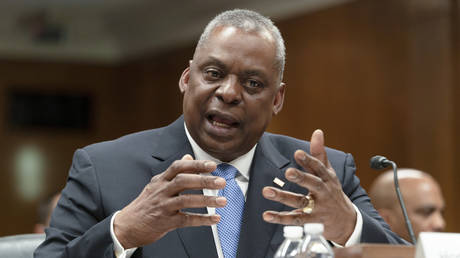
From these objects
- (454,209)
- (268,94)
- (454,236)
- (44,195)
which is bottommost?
(44,195)

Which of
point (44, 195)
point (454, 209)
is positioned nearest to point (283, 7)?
point (454, 209)

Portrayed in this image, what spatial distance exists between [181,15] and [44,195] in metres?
3.45

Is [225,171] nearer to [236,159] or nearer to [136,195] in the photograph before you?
[236,159]

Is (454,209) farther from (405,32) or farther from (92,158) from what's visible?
(92,158)

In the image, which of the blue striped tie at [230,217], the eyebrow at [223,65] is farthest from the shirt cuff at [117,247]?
the eyebrow at [223,65]

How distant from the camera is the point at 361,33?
21.5 ft

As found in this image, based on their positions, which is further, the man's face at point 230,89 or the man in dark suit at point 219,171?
the man's face at point 230,89

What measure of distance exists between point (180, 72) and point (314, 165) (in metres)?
7.78

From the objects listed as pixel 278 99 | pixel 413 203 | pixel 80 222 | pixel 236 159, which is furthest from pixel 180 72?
pixel 80 222

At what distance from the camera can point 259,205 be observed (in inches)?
87.7

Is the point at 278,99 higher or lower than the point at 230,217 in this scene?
higher

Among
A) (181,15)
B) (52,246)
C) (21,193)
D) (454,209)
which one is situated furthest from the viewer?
(21,193)

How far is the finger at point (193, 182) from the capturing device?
1686 mm

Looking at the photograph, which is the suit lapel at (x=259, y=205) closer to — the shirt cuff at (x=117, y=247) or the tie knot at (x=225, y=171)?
the tie knot at (x=225, y=171)
